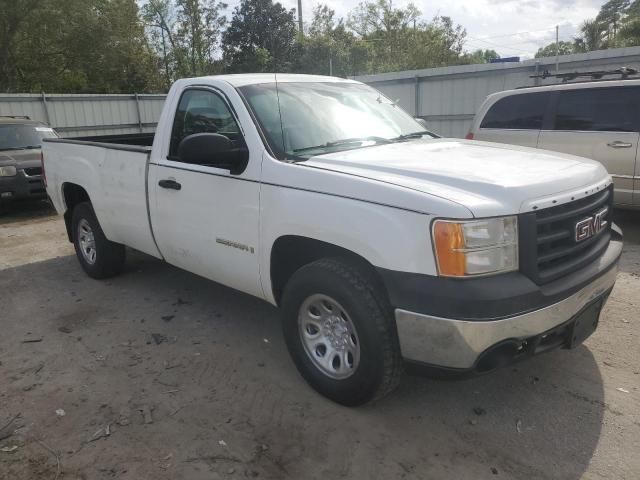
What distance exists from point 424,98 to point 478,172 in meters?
11.6

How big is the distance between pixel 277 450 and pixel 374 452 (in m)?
0.50

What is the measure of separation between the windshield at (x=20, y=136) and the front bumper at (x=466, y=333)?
969 cm

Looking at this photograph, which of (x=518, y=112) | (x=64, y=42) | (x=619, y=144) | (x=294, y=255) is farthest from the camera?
(x=64, y=42)

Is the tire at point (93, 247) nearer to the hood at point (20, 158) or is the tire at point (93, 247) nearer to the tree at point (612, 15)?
the hood at point (20, 158)

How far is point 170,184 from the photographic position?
4113mm

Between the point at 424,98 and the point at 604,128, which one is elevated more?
the point at 424,98

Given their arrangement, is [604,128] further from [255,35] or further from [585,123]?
[255,35]

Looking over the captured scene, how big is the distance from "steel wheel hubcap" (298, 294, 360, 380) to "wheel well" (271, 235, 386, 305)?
27 cm

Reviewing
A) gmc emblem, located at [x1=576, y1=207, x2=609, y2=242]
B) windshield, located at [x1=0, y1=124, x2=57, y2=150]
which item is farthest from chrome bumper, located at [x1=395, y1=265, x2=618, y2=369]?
windshield, located at [x1=0, y1=124, x2=57, y2=150]

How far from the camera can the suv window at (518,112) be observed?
724cm

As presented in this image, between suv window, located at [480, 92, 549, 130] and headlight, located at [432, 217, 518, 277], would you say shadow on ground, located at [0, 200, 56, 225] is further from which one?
headlight, located at [432, 217, 518, 277]

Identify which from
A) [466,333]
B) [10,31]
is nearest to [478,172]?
[466,333]

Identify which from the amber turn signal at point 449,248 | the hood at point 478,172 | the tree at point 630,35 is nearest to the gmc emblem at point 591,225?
the hood at point 478,172

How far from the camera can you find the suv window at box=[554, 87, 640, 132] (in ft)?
21.4
